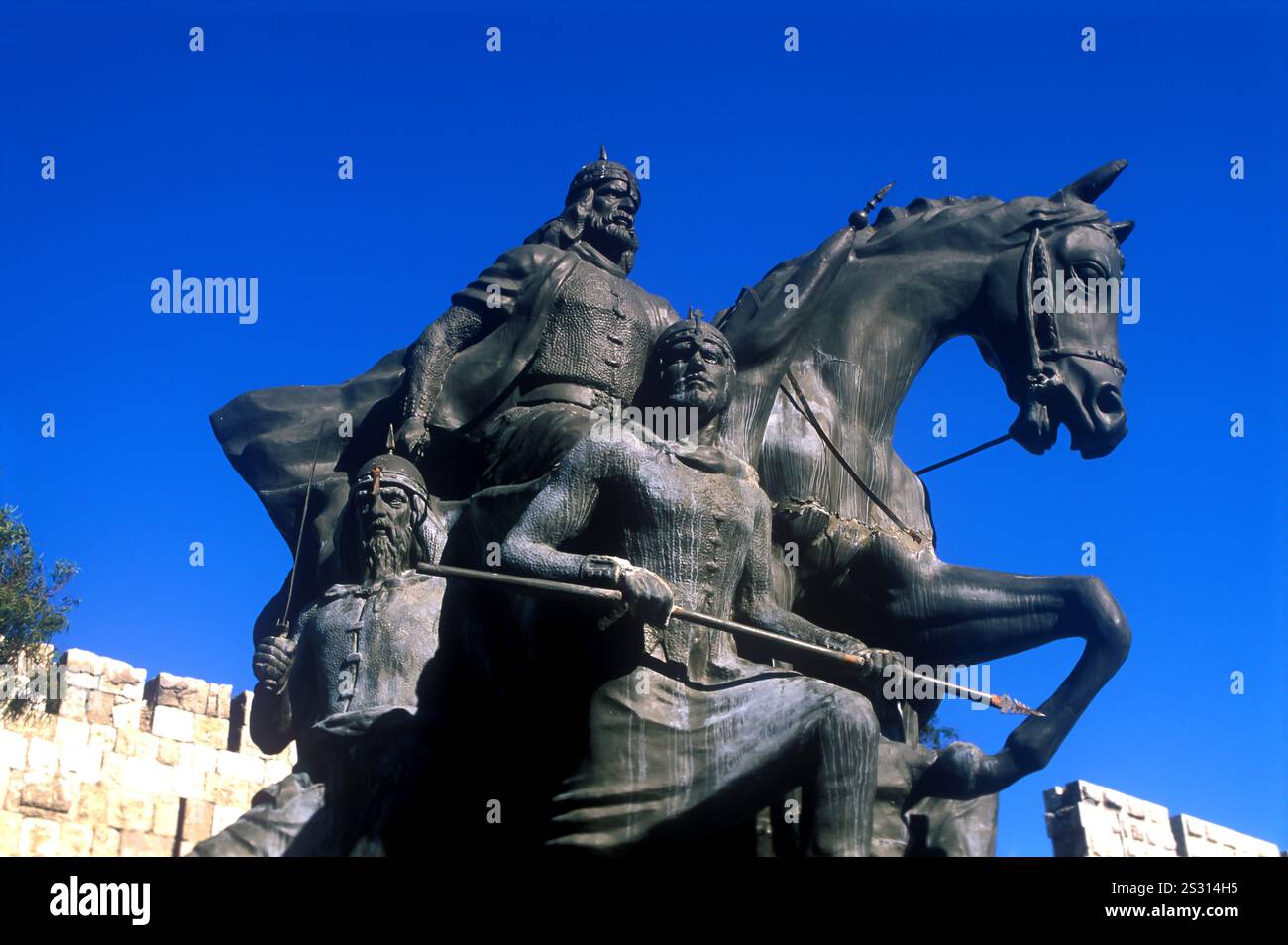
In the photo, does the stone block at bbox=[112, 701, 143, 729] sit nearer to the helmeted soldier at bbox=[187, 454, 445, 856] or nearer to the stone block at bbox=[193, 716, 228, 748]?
the stone block at bbox=[193, 716, 228, 748]

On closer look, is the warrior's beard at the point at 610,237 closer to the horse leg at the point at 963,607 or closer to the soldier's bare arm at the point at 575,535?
the horse leg at the point at 963,607

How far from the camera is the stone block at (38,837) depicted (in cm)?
1788

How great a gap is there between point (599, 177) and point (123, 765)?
1224 centimetres

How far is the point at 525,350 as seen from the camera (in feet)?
29.0

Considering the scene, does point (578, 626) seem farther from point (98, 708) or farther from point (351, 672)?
point (98, 708)

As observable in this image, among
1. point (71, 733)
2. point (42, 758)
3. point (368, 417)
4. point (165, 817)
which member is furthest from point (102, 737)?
point (368, 417)

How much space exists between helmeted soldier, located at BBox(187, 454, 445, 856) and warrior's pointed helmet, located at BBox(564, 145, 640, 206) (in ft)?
6.82

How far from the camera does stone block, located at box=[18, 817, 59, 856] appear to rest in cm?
1788

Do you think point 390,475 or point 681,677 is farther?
point 390,475

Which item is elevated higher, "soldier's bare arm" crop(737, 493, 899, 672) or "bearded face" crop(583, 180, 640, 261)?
"bearded face" crop(583, 180, 640, 261)

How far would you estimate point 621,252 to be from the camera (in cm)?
948

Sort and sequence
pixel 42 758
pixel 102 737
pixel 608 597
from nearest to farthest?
1. pixel 608 597
2. pixel 42 758
3. pixel 102 737

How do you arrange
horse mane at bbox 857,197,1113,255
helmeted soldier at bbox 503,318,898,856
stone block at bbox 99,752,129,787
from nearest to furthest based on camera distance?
helmeted soldier at bbox 503,318,898,856, horse mane at bbox 857,197,1113,255, stone block at bbox 99,752,129,787

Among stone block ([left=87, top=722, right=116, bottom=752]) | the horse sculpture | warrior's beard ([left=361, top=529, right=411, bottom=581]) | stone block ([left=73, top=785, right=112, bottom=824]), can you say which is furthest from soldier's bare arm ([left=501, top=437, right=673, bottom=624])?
stone block ([left=87, top=722, right=116, bottom=752])
